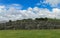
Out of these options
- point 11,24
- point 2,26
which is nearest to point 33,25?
point 11,24

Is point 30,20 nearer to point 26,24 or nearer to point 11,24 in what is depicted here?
point 26,24

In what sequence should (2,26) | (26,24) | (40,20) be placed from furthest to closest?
(40,20) < (26,24) < (2,26)

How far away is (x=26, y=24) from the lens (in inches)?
6698

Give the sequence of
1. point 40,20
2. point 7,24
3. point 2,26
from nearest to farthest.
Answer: point 2,26 → point 7,24 → point 40,20

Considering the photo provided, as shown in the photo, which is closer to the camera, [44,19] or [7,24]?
[7,24]

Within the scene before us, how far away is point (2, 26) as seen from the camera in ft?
481

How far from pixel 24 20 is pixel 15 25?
26.3 m

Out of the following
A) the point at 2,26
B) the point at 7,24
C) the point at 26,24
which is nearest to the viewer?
the point at 2,26

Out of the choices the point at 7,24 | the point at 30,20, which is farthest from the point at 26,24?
the point at 7,24

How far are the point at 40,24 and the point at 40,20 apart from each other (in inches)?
633

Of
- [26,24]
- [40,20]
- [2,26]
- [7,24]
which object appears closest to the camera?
[2,26]

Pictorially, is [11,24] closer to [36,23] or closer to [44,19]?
[36,23]

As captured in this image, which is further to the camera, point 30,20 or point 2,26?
point 30,20

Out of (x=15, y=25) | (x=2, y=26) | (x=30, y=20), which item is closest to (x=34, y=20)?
(x=30, y=20)
